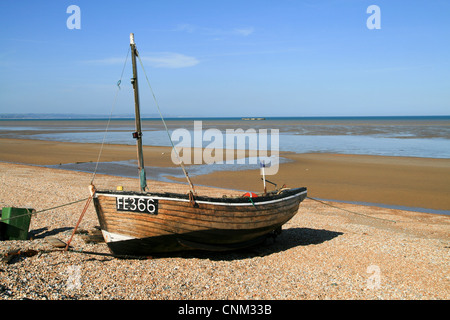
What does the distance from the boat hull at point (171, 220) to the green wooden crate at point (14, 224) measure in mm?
2629

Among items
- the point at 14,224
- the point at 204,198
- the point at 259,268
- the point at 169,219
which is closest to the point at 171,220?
the point at 169,219

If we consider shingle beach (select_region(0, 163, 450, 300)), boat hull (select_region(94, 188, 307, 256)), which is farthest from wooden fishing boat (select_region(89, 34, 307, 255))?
shingle beach (select_region(0, 163, 450, 300))

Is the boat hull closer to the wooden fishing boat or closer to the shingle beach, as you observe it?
the wooden fishing boat

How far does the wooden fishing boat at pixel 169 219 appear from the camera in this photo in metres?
7.93

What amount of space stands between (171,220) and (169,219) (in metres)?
0.05

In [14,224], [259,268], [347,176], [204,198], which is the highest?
[204,198]

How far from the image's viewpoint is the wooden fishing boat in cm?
793

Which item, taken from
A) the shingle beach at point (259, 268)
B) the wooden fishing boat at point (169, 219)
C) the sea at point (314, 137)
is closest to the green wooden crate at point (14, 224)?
the shingle beach at point (259, 268)

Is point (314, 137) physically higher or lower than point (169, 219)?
higher

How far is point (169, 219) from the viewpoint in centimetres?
800

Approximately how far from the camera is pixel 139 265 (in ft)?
26.5

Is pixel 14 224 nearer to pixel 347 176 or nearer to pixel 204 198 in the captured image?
pixel 204 198
